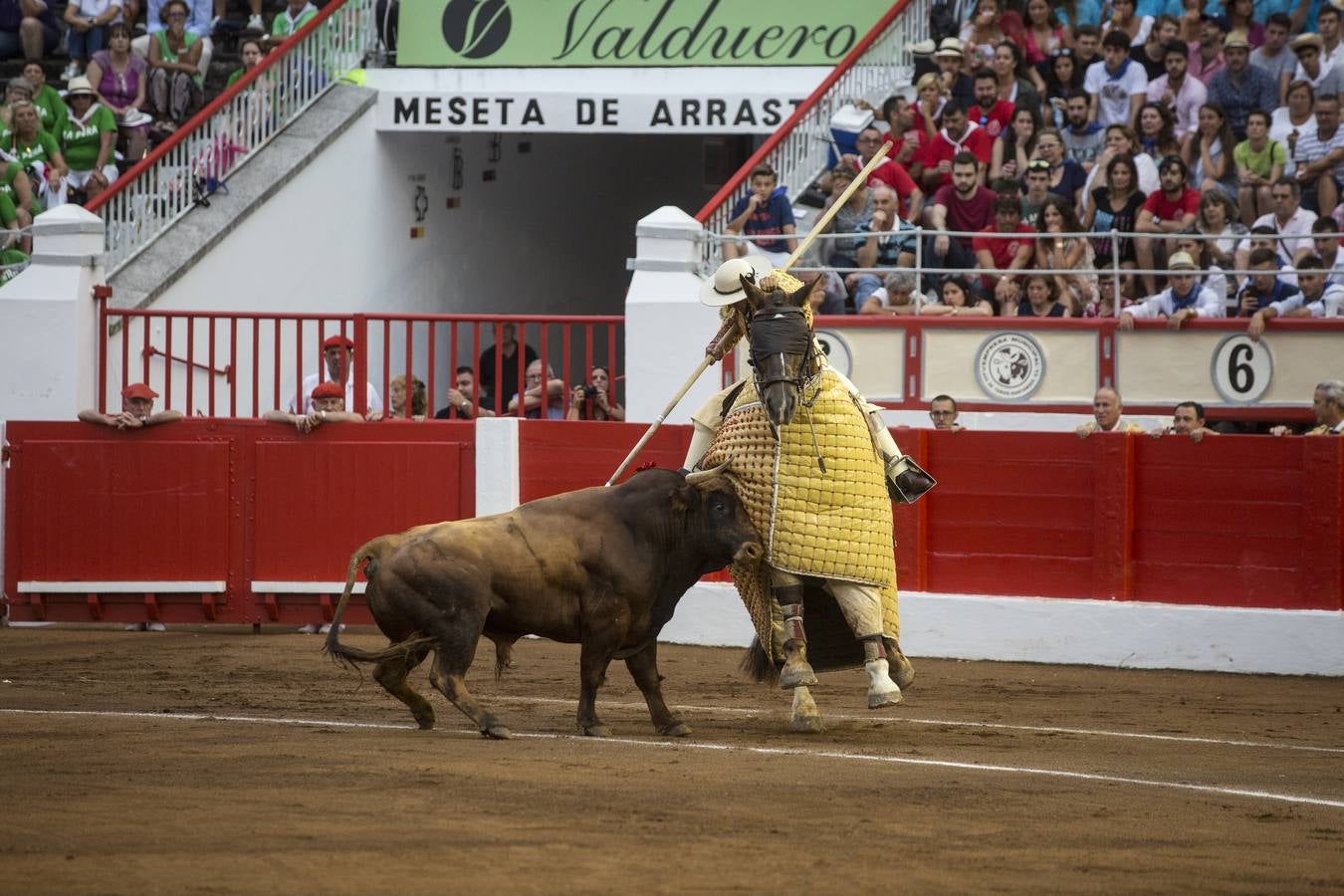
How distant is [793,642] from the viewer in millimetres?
8438

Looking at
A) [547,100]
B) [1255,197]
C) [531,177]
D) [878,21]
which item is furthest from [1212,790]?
[531,177]

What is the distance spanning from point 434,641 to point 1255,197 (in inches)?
312

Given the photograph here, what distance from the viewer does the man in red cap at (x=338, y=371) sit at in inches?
520

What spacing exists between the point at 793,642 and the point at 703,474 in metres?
0.76

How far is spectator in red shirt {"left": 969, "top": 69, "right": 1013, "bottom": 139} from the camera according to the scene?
15.0m

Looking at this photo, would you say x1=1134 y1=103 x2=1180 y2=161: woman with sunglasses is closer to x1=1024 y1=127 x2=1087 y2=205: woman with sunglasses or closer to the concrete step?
x1=1024 y1=127 x2=1087 y2=205: woman with sunglasses

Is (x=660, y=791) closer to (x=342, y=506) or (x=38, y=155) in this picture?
(x=342, y=506)

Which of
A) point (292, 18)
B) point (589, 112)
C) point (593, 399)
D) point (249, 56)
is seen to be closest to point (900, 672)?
point (593, 399)

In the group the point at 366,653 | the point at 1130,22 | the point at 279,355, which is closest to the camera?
the point at 366,653

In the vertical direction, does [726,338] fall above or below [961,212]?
below

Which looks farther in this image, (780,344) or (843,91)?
(843,91)

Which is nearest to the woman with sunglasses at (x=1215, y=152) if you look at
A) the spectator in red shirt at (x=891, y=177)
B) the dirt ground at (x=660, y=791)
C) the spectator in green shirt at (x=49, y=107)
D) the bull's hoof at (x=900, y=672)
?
the spectator in red shirt at (x=891, y=177)

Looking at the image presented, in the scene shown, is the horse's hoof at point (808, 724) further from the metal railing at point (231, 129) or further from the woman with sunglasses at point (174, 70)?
the woman with sunglasses at point (174, 70)

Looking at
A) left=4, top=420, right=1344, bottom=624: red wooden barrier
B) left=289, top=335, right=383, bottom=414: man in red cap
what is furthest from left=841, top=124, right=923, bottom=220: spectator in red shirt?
left=289, top=335, right=383, bottom=414: man in red cap
